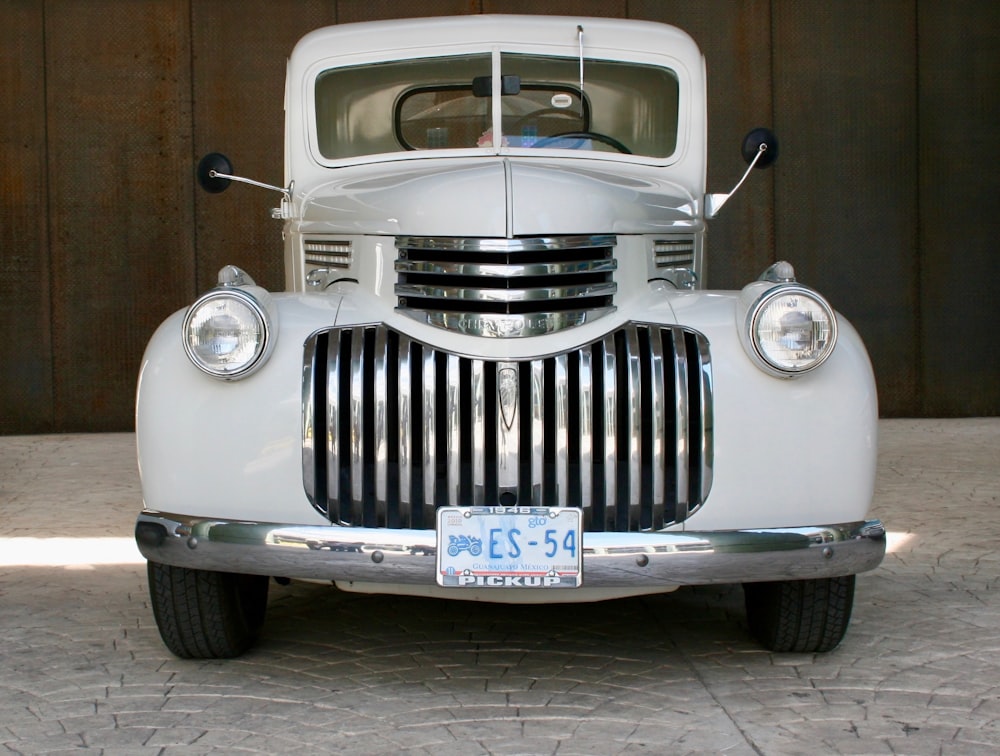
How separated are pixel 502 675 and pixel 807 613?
2.70ft

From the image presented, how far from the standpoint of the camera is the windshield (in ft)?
14.4

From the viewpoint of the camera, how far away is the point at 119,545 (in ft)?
17.6

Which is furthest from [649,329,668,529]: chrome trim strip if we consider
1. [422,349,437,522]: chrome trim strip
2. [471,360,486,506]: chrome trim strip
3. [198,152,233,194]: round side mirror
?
[198,152,233,194]: round side mirror

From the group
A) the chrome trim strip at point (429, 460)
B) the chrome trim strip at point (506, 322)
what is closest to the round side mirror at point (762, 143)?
the chrome trim strip at point (506, 322)

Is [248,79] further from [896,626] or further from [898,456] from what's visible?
[896,626]

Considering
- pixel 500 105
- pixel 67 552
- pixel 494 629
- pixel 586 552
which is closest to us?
pixel 586 552

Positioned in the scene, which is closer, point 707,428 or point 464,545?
point 464,545

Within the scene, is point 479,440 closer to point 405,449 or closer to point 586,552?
point 405,449

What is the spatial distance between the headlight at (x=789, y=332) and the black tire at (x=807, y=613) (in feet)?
2.05

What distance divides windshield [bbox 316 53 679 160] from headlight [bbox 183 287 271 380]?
1.25 m

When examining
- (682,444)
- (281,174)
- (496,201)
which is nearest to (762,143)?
(496,201)

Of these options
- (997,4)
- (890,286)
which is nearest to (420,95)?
(890,286)

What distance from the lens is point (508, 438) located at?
328 cm

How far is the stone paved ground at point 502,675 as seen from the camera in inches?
121
